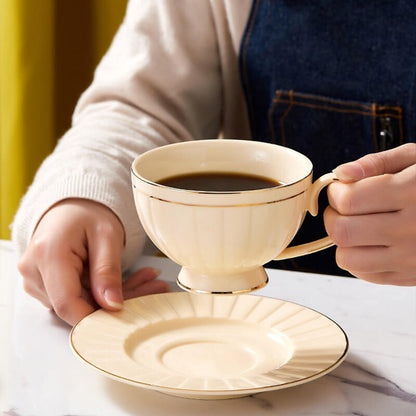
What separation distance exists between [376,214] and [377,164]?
0.04 metres

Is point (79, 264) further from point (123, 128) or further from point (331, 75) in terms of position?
point (331, 75)

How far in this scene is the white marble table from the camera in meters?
0.55

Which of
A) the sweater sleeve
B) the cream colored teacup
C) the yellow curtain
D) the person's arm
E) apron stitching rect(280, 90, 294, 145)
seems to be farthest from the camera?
the yellow curtain

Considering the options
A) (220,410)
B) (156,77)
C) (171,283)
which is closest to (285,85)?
(156,77)

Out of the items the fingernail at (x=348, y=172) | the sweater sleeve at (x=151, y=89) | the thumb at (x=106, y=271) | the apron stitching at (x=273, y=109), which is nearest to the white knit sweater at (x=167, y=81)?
the sweater sleeve at (x=151, y=89)

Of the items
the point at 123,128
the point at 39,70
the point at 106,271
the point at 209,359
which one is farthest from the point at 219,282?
the point at 39,70

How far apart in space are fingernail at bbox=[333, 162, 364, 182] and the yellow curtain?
1192mm

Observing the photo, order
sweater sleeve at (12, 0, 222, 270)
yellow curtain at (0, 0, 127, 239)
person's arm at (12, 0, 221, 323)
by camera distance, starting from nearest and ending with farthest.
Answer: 1. person's arm at (12, 0, 221, 323)
2. sweater sleeve at (12, 0, 222, 270)
3. yellow curtain at (0, 0, 127, 239)

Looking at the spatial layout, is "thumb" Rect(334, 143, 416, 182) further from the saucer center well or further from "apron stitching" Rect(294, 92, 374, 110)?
"apron stitching" Rect(294, 92, 374, 110)

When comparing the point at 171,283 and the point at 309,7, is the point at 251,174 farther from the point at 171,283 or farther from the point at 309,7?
the point at 309,7

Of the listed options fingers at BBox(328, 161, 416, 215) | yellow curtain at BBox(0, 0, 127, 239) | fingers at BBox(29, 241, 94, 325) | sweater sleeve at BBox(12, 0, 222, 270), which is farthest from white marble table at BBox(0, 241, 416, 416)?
yellow curtain at BBox(0, 0, 127, 239)

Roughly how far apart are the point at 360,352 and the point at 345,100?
1.64ft

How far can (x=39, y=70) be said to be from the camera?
1.65 meters

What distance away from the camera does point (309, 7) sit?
3.38 feet
